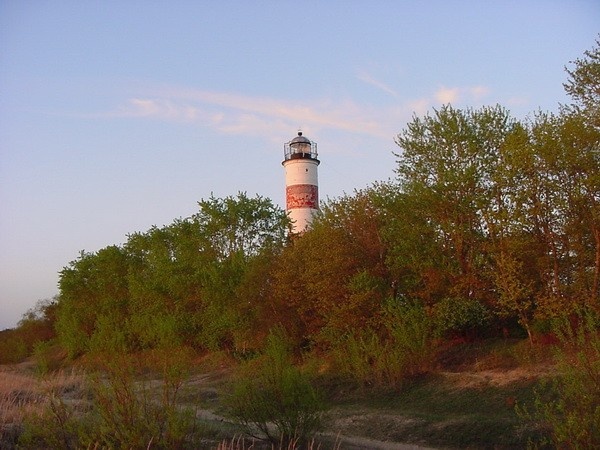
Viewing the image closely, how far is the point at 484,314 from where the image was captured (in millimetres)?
22594

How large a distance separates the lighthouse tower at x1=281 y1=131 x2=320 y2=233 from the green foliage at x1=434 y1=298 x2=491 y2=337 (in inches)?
892

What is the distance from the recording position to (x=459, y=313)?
2244 cm

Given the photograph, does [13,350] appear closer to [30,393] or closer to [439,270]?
[30,393]

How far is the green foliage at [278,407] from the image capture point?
39.9 ft

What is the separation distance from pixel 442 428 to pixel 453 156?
467 inches

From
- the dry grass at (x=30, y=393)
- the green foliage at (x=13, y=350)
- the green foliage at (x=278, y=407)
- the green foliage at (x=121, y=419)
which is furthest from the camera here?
the green foliage at (x=13, y=350)

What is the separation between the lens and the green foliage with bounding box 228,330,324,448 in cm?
1216

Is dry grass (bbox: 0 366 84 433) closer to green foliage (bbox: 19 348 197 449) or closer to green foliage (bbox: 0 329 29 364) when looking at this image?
green foliage (bbox: 19 348 197 449)

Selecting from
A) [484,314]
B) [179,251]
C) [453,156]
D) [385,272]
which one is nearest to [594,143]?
[453,156]

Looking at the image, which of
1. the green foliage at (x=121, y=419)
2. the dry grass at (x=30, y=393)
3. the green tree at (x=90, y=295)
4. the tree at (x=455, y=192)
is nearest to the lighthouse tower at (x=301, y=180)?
the green tree at (x=90, y=295)

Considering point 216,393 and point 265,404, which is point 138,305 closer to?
point 216,393

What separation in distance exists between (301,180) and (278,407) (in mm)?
35051

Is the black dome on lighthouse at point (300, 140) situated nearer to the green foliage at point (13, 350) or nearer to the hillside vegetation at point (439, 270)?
the hillside vegetation at point (439, 270)

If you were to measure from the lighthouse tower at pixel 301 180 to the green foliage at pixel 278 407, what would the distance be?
32069mm
